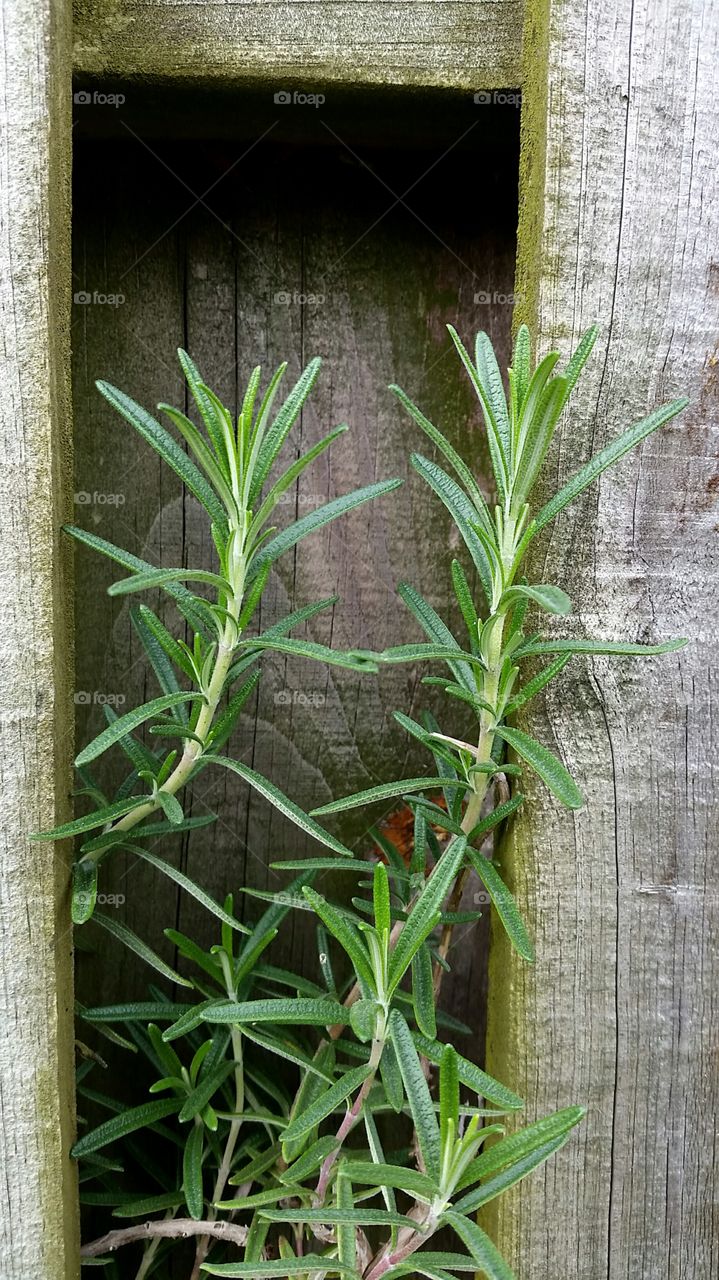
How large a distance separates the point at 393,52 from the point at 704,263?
468 mm

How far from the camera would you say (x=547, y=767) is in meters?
0.95

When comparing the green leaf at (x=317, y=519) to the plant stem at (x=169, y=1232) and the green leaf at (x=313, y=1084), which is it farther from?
the plant stem at (x=169, y=1232)

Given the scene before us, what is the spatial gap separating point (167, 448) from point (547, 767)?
0.54m

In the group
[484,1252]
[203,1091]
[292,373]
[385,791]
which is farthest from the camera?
[292,373]

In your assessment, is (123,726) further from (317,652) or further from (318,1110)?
(318,1110)

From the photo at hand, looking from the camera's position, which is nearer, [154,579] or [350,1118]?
[154,579]

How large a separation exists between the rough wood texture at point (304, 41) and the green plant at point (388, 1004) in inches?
16.6

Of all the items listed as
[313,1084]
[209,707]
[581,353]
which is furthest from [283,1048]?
[581,353]

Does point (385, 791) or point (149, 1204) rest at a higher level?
point (385, 791)

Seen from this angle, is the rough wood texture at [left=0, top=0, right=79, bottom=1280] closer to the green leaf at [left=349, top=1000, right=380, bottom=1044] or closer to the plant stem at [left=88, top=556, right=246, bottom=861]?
the plant stem at [left=88, top=556, right=246, bottom=861]

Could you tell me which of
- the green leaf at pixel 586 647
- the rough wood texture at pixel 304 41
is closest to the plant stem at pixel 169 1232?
the green leaf at pixel 586 647

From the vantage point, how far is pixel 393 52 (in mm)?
1143

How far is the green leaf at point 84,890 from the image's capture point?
1.03m

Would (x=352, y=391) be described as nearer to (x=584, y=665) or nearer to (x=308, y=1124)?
(x=584, y=665)
